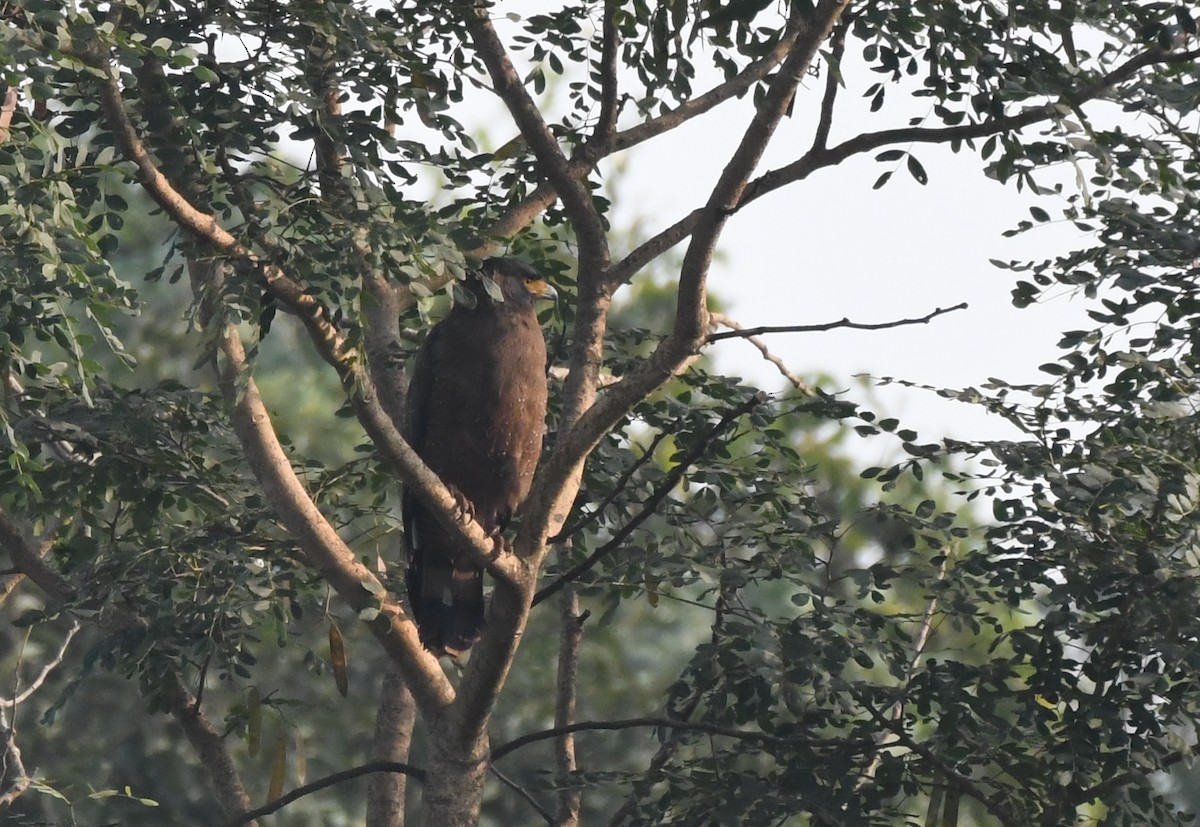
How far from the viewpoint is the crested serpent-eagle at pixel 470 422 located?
4.09 meters

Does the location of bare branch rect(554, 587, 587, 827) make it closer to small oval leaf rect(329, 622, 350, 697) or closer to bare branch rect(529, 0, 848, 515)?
small oval leaf rect(329, 622, 350, 697)

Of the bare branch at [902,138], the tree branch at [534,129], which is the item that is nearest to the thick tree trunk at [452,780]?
the tree branch at [534,129]

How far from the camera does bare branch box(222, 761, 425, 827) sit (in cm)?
346

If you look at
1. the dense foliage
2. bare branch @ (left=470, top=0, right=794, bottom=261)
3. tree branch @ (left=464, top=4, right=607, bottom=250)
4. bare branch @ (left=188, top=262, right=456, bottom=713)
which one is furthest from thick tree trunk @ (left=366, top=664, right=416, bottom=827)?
tree branch @ (left=464, top=4, right=607, bottom=250)

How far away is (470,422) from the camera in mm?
4191

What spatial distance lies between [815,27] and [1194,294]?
1.03m

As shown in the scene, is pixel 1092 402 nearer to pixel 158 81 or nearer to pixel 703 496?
pixel 703 496

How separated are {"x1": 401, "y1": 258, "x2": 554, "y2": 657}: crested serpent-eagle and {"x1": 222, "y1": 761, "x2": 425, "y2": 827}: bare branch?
1.57ft

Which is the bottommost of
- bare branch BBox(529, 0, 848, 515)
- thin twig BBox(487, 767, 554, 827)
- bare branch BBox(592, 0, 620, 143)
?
thin twig BBox(487, 767, 554, 827)

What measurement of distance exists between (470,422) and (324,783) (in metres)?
1.18

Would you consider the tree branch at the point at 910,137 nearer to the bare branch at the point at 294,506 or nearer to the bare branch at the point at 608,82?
the bare branch at the point at 608,82

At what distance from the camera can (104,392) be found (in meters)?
3.64

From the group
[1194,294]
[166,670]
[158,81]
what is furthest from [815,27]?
[166,670]

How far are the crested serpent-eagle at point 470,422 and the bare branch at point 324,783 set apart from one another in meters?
0.48
